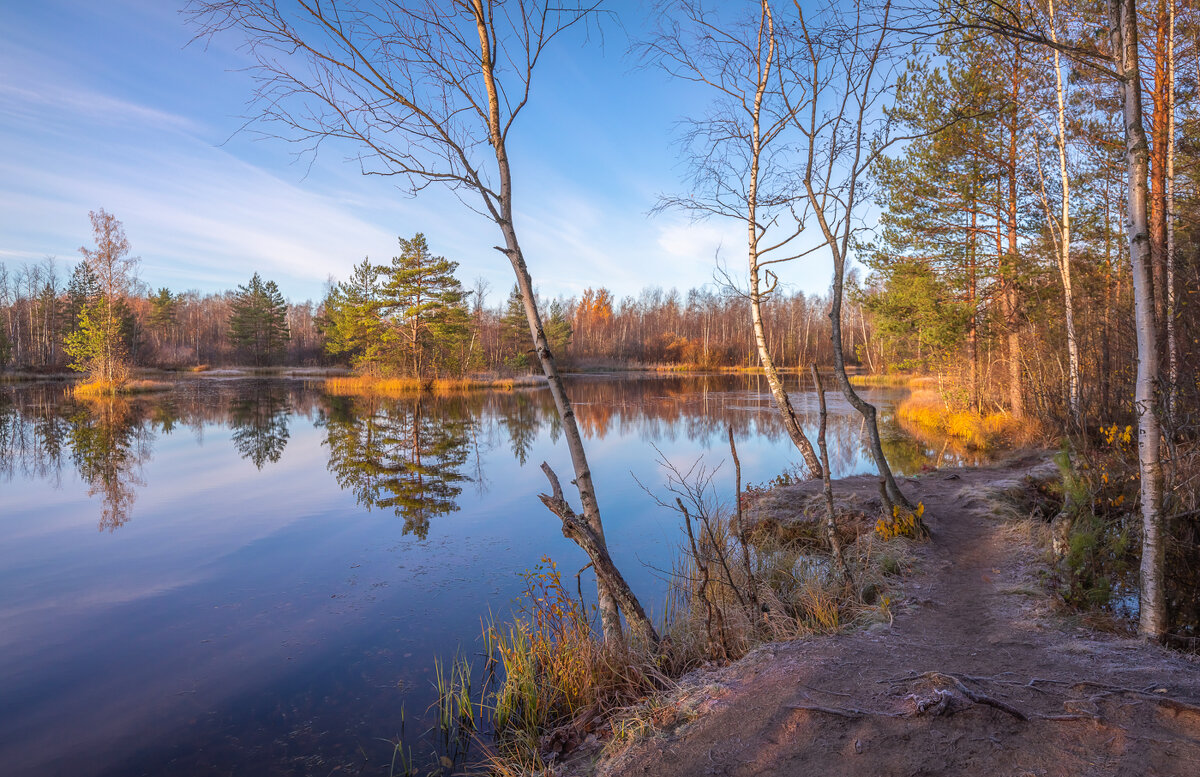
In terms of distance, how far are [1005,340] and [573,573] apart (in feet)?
50.2

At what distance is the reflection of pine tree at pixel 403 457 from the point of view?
37.8 feet

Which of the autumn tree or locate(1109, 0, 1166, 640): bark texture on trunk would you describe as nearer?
locate(1109, 0, 1166, 640): bark texture on trunk

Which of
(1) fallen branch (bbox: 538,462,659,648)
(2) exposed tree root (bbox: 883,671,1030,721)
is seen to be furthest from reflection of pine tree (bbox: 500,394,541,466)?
(2) exposed tree root (bbox: 883,671,1030,721)

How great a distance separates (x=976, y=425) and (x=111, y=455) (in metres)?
23.8

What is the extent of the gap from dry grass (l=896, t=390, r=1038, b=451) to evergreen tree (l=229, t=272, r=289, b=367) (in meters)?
62.2

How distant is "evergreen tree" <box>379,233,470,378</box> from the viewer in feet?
117

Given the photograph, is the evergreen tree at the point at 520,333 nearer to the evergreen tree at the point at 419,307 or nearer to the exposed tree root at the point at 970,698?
the evergreen tree at the point at 419,307

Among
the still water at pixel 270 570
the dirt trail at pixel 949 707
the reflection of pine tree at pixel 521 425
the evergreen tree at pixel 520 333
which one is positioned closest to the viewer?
the dirt trail at pixel 949 707

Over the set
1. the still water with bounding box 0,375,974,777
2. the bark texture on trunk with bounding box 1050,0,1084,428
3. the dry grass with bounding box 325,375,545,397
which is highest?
the bark texture on trunk with bounding box 1050,0,1084,428

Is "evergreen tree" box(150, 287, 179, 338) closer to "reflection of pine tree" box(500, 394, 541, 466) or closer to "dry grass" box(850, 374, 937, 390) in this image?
"reflection of pine tree" box(500, 394, 541, 466)

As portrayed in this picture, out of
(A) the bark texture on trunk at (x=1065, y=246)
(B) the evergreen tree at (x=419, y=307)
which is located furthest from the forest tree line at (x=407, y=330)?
(A) the bark texture on trunk at (x=1065, y=246)

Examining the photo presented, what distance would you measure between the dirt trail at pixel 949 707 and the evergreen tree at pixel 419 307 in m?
34.1

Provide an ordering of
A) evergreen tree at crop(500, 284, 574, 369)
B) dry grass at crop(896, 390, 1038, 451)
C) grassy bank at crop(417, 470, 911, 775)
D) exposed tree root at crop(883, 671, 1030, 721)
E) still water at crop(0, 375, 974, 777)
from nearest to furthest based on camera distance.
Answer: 1. exposed tree root at crop(883, 671, 1030, 721)
2. grassy bank at crop(417, 470, 911, 775)
3. still water at crop(0, 375, 974, 777)
4. dry grass at crop(896, 390, 1038, 451)
5. evergreen tree at crop(500, 284, 574, 369)

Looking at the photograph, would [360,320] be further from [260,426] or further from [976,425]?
[976,425]
